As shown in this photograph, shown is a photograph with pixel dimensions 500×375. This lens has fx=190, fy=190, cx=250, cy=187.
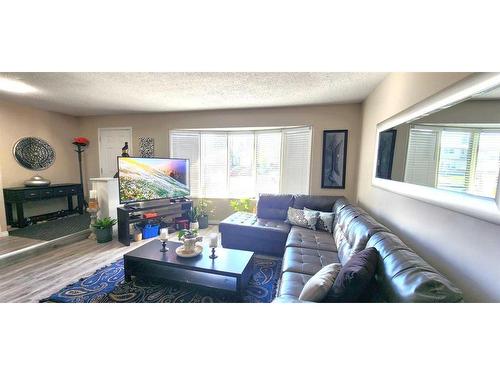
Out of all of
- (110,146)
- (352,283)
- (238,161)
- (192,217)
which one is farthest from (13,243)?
(352,283)

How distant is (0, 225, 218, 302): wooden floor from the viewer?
1.84m

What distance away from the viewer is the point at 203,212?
4016 millimetres

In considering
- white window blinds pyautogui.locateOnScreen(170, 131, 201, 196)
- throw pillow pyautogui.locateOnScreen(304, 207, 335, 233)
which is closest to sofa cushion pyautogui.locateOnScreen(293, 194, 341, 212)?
throw pillow pyautogui.locateOnScreen(304, 207, 335, 233)

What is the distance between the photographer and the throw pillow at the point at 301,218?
271 cm

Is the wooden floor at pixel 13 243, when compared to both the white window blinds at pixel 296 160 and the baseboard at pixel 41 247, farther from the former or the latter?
the white window blinds at pixel 296 160

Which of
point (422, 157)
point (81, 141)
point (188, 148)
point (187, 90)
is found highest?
point (187, 90)

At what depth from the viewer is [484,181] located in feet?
2.83

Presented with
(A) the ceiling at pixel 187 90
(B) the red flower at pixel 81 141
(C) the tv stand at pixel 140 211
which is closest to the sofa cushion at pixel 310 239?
(A) the ceiling at pixel 187 90

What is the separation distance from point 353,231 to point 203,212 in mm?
2961

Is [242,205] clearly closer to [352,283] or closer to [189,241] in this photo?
[189,241]

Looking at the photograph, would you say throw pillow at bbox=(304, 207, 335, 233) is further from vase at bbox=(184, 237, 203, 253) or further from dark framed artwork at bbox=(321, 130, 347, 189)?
vase at bbox=(184, 237, 203, 253)
